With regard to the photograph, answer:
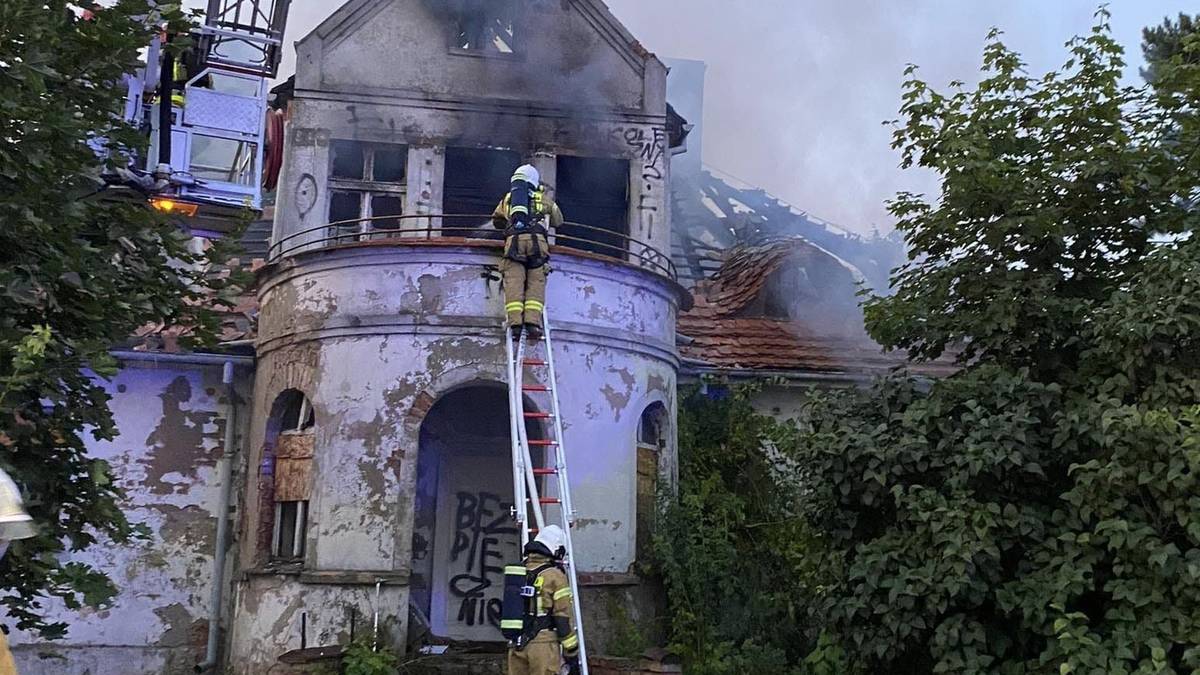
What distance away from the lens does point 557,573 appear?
8367 mm

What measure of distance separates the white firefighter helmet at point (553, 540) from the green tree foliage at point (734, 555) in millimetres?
2185

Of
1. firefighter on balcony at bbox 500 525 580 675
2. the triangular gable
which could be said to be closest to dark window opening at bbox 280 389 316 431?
the triangular gable

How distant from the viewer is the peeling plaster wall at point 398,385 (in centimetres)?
1142

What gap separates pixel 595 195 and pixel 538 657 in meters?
8.34

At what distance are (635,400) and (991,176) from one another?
16.8ft

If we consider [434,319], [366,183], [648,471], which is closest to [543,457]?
[648,471]

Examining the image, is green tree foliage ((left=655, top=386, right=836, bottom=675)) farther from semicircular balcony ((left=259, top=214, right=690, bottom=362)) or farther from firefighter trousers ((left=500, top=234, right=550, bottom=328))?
firefighter trousers ((left=500, top=234, right=550, bottom=328))

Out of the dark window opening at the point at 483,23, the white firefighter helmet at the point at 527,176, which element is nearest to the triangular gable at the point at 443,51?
the dark window opening at the point at 483,23

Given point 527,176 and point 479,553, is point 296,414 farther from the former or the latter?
point 527,176

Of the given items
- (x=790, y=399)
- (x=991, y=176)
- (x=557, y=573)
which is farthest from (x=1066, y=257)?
(x=790, y=399)

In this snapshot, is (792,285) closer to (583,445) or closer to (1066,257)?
(583,445)

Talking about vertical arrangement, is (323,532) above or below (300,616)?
above

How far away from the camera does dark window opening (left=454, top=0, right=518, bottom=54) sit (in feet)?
47.6

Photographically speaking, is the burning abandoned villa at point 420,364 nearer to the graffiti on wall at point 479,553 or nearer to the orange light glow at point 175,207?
the graffiti on wall at point 479,553
